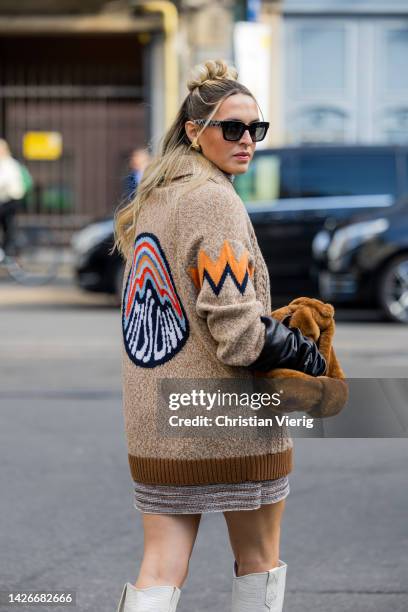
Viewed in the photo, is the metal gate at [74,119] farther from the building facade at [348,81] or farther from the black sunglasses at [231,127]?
the black sunglasses at [231,127]

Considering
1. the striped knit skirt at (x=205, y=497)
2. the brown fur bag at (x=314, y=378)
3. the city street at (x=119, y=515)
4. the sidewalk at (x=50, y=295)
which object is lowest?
the sidewalk at (x=50, y=295)

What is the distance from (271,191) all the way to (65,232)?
274 inches

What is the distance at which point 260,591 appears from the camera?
2.67m

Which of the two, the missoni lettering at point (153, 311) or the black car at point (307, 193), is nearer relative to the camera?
the missoni lettering at point (153, 311)

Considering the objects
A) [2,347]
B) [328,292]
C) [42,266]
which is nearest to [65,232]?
[42,266]

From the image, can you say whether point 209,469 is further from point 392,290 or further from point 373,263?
point 392,290

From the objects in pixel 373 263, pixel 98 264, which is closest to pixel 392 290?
pixel 373 263

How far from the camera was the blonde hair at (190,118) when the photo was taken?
8.51ft

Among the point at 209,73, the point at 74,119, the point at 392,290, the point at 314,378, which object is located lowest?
the point at 392,290

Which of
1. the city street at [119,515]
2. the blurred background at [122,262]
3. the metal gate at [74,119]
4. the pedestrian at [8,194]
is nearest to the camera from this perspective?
the city street at [119,515]

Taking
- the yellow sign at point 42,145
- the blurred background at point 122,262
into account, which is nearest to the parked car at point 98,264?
the blurred background at point 122,262

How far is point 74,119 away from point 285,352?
1680cm

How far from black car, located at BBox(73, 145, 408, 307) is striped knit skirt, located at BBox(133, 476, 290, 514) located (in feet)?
32.6

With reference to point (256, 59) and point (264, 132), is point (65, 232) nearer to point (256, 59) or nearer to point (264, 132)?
point (256, 59)
